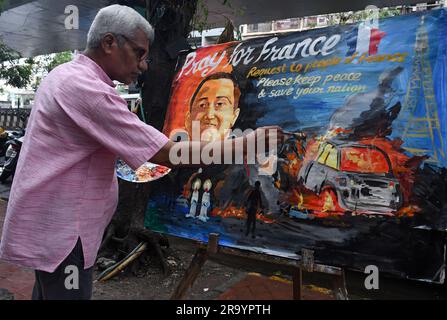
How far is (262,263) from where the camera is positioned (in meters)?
1.76

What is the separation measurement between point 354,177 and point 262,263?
112 cm

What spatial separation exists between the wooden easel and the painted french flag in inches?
63.4

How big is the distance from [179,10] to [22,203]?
2975 mm

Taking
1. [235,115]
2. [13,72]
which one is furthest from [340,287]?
[13,72]

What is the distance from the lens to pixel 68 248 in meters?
1.33

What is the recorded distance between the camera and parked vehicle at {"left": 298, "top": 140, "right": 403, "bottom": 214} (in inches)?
95.7

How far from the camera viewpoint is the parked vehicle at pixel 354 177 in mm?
2430

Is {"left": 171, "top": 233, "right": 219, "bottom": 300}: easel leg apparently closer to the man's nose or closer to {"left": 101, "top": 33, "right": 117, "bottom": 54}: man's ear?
{"left": 101, "top": 33, "right": 117, "bottom": 54}: man's ear

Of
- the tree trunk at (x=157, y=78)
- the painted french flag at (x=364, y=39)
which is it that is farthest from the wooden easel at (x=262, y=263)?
the tree trunk at (x=157, y=78)

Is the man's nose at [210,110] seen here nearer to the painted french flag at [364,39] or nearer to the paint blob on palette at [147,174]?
the paint blob on palette at [147,174]
